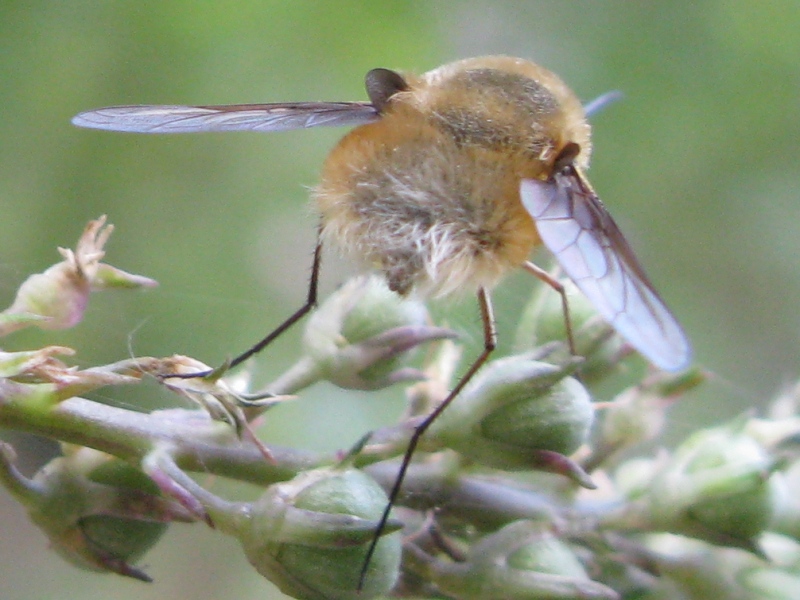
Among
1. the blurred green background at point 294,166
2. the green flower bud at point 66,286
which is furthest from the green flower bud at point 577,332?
the blurred green background at point 294,166

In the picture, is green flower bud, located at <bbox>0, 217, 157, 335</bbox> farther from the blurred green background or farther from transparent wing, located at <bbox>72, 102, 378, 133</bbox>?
the blurred green background

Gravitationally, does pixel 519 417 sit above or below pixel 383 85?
below

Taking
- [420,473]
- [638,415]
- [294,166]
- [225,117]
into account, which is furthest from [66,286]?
[294,166]

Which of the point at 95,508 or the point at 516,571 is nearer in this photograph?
the point at 95,508

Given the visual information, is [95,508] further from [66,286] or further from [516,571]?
[516,571]

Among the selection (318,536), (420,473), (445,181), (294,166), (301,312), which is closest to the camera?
(318,536)

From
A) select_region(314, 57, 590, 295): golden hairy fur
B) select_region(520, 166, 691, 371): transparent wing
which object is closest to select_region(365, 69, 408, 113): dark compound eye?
select_region(314, 57, 590, 295): golden hairy fur

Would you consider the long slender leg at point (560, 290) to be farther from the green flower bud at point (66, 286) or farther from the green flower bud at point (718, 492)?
the green flower bud at point (66, 286)
